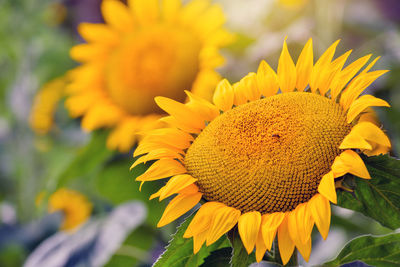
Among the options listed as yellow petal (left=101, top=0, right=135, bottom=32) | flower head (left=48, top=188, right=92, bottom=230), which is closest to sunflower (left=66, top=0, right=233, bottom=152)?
yellow petal (left=101, top=0, right=135, bottom=32)

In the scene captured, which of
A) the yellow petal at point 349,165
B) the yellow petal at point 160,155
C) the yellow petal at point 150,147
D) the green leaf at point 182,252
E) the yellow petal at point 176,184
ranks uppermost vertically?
the yellow petal at point 150,147

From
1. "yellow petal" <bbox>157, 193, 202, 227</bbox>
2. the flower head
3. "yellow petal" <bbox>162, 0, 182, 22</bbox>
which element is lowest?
the flower head

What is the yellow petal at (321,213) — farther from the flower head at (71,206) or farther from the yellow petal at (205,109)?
the flower head at (71,206)

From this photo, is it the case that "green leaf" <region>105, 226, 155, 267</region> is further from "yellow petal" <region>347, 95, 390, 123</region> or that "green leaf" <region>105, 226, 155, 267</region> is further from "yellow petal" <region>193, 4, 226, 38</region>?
"yellow petal" <region>347, 95, 390, 123</region>

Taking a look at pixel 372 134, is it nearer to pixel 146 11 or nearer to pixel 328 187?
pixel 328 187

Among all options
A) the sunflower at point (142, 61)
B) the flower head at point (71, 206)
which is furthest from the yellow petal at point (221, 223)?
the flower head at point (71, 206)

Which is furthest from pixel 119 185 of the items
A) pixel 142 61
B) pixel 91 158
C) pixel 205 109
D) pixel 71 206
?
pixel 205 109

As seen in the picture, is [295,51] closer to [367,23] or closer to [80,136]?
[367,23]
